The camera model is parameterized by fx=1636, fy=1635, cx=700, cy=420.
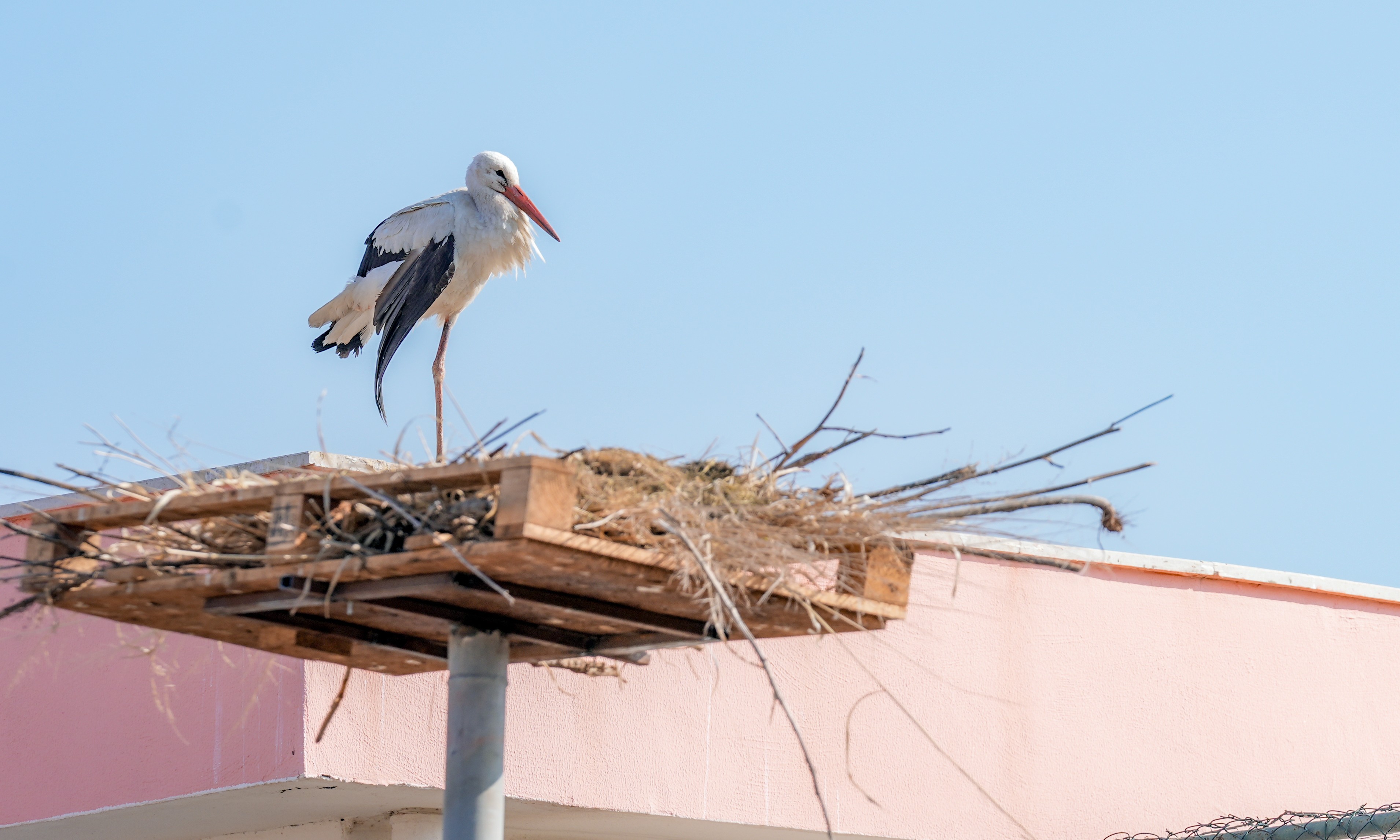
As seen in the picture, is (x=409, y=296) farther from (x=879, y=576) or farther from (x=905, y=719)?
(x=879, y=576)

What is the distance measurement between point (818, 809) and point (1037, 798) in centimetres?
120

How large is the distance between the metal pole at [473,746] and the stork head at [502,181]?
4.01 m

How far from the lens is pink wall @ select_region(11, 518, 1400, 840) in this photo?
664cm

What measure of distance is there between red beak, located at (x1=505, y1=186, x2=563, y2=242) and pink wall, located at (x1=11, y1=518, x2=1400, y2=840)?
212cm

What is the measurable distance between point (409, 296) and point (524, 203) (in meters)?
0.76

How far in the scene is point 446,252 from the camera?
7.41 meters

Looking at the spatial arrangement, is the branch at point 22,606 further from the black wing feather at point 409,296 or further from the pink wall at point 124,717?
the black wing feather at point 409,296

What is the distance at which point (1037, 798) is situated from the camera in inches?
314

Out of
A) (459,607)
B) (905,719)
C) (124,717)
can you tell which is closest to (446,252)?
(124,717)

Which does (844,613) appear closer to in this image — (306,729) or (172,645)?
(306,729)

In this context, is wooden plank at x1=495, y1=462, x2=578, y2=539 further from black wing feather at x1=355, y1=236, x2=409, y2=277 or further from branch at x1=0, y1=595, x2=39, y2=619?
black wing feather at x1=355, y1=236, x2=409, y2=277

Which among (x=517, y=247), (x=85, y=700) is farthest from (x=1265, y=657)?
(x=85, y=700)

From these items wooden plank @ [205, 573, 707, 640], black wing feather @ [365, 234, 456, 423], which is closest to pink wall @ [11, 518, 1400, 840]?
black wing feather @ [365, 234, 456, 423]

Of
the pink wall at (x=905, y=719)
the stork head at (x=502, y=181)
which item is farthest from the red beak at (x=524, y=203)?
the pink wall at (x=905, y=719)
